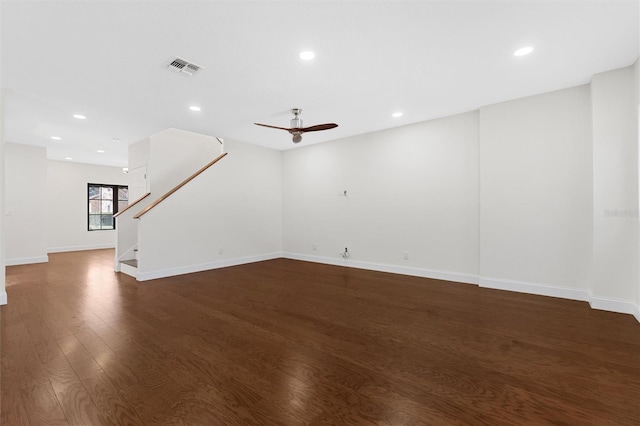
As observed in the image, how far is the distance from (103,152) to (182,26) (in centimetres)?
660

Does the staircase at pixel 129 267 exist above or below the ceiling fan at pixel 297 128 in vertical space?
below

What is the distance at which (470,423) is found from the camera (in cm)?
146

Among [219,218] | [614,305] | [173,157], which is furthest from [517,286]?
[173,157]

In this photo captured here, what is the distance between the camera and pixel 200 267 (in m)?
5.39

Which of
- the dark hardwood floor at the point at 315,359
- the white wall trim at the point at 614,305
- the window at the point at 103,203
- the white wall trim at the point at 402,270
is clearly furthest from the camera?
the window at the point at 103,203

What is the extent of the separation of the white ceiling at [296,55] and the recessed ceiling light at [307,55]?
0.05 metres

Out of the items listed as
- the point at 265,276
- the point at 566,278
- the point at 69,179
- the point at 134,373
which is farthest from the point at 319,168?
the point at 69,179

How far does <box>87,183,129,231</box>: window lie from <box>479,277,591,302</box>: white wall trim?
1097cm

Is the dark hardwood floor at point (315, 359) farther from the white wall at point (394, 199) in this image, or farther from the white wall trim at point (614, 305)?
the white wall at point (394, 199)

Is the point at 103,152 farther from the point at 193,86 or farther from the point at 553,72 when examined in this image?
the point at 553,72

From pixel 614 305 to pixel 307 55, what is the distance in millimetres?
4468

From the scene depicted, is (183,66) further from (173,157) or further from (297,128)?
(173,157)

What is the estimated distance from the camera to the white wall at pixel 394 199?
4.47 m

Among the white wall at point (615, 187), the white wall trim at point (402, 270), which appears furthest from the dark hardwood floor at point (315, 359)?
the white wall trim at point (402, 270)
